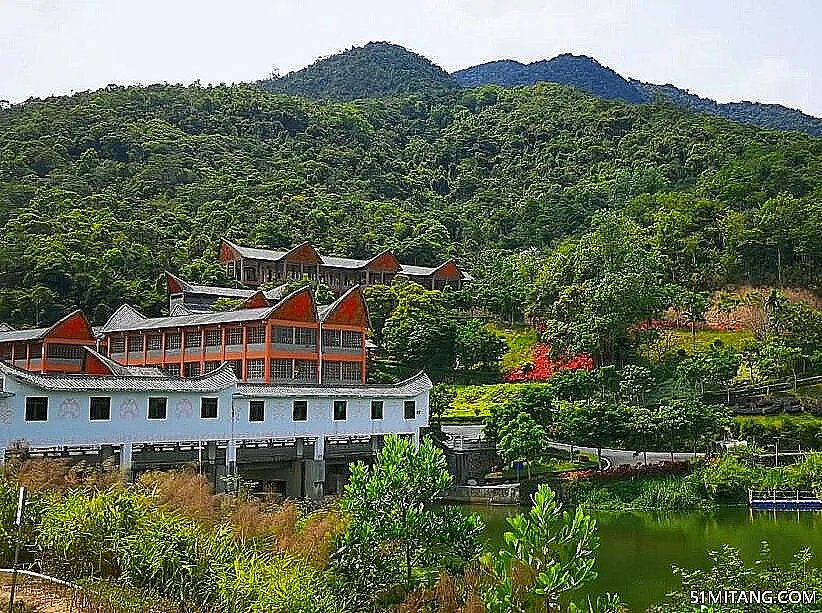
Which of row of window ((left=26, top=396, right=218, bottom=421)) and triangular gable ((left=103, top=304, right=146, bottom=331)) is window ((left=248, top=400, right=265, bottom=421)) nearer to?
row of window ((left=26, top=396, right=218, bottom=421))

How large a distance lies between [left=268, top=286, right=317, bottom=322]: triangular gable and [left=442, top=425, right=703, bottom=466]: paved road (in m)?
6.67

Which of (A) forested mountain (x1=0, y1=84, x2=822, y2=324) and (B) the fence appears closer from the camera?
(B) the fence

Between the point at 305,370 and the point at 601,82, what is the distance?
5465 inches

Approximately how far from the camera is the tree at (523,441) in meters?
27.0

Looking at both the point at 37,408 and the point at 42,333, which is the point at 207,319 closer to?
the point at 42,333

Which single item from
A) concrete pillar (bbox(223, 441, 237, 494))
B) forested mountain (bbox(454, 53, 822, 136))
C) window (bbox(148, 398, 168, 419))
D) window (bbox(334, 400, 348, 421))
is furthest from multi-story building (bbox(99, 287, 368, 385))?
forested mountain (bbox(454, 53, 822, 136))

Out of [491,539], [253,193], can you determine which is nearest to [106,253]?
[253,193]

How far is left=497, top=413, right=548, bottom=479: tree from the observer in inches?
1061

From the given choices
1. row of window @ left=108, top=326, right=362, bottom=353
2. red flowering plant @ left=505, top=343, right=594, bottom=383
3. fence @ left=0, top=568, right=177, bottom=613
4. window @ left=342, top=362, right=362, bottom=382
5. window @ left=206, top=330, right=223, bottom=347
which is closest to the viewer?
fence @ left=0, top=568, right=177, bottom=613

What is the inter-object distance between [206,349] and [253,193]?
120 feet

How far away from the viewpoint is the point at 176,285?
4425 cm

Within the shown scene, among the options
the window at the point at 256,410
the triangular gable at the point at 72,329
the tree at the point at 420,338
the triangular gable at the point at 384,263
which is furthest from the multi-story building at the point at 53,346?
the triangular gable at the point at 384,263

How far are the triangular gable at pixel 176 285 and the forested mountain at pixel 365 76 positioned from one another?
8263 cm

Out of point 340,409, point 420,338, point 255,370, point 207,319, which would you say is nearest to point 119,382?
point 340,409
